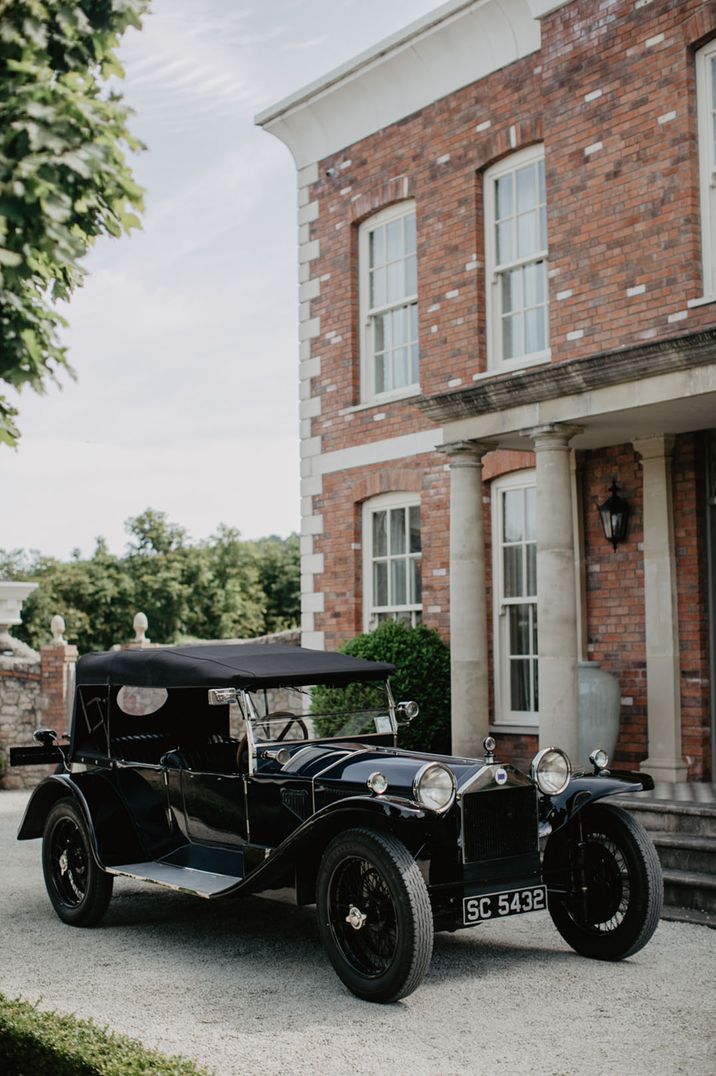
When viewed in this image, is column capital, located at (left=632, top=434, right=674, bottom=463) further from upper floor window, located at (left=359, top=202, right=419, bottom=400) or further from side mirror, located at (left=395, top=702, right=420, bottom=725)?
side mirror, located at (left=395, top=702, right=420, bottom=725)

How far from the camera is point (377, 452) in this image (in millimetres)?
13500

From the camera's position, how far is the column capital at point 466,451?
1073 cm

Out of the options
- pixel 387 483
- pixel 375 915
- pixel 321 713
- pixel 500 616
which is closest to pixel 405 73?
pixel 387 483

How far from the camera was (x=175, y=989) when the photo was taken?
6215mm

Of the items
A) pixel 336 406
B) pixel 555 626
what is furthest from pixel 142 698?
pixel 336 406

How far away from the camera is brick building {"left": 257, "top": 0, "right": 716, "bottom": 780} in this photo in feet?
32.3

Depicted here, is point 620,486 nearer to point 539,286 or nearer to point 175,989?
point 539,286

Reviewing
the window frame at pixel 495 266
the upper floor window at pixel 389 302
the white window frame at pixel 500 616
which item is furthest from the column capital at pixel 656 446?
the upper floor window at pixel 389 302

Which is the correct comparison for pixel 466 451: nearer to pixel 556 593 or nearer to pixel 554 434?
pixel 554 434

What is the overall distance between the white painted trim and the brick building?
28 millimetres

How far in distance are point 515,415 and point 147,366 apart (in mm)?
36848

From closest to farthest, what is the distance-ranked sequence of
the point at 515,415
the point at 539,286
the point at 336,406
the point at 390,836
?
the point at 390,836
the point at 515,415
the point at 539,286
the point at 336,406

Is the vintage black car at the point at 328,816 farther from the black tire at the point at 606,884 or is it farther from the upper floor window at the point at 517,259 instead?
the upper floor window at the point at 517,259

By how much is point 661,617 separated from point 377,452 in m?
4.23
